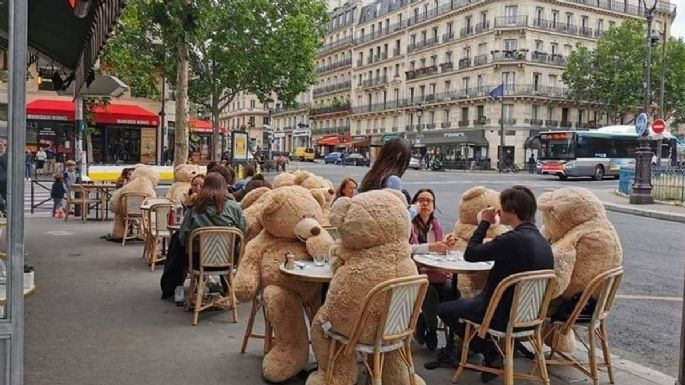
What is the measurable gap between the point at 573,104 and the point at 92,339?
194ft

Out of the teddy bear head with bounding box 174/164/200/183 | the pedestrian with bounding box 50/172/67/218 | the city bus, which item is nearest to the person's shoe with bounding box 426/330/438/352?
the teddy bear head with bounding box 174/164/200/183

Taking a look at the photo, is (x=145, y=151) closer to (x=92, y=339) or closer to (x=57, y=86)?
(x=57, y=86)

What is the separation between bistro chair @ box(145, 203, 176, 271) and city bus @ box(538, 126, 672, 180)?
3003cm

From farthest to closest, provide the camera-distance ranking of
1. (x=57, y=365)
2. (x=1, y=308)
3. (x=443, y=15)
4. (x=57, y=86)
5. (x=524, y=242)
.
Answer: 1. (x=443, y=15)
2. (x=57, y=86)
3. (x=57, y=365)
4. (x=524, y=242)
5. (x=1, y=308)

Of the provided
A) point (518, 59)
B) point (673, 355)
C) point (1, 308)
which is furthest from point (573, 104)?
point (1, 308)

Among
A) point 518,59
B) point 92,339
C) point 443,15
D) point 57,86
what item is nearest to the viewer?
point 92,339

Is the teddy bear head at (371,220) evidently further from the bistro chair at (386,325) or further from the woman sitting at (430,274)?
the woman sitting at (430,274)

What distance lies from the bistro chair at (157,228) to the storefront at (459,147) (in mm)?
45454

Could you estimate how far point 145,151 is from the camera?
33469mm

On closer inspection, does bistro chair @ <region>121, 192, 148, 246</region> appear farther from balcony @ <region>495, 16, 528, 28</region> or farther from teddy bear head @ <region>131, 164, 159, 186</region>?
balcony @ <region>495, 16, 528, 28</region>

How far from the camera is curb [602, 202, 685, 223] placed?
1717 centimetres

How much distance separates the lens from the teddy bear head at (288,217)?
4770 millimetres

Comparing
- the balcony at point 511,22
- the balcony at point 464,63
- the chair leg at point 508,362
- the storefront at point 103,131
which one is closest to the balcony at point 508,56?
the balcony at point 511,22

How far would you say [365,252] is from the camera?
3.92 meters
